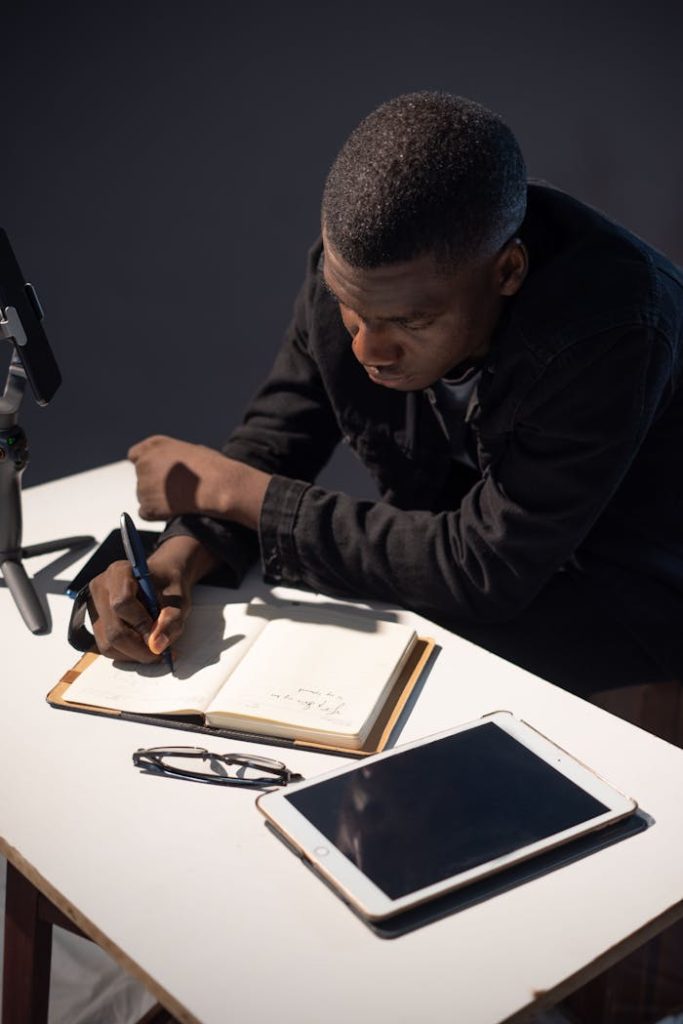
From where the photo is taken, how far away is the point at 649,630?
1500 millimetres

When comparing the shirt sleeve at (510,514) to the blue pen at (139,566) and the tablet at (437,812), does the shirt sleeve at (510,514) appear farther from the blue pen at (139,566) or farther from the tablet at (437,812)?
the tablet at (437,812)

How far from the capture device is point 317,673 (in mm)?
1204

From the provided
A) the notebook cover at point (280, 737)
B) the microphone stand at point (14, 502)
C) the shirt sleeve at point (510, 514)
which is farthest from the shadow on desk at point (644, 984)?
the microphone stand at point (14, 502)

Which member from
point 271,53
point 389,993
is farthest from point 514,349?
point 271,53

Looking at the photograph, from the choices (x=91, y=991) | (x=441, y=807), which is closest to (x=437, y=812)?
(x=441, y=807)

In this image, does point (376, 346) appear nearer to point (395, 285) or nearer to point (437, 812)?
point (395, 285)

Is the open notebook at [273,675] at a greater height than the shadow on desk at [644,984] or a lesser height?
greater

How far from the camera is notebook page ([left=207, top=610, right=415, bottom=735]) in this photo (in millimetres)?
1122

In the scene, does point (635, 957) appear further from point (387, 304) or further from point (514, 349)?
point (387, 304)

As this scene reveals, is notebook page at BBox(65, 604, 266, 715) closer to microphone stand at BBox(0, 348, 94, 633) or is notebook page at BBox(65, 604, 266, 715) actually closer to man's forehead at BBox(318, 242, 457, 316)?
microphone stand at BBox(0, 348, 94, 633)

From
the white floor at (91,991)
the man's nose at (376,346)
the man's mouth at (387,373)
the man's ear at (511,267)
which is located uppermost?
the man's ear at (511,267)

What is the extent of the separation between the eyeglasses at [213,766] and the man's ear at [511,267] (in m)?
0.59

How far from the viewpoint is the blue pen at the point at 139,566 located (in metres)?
1.27

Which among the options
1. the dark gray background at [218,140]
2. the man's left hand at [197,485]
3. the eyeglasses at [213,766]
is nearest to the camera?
the eyeglasses at [213,766]
